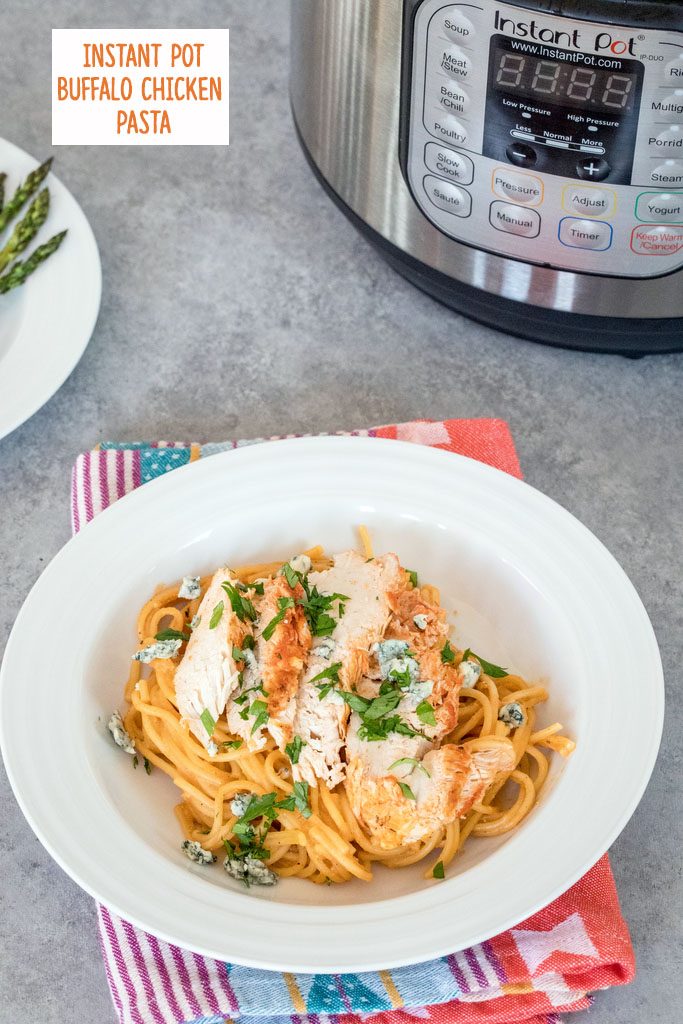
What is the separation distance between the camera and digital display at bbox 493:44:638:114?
124cm

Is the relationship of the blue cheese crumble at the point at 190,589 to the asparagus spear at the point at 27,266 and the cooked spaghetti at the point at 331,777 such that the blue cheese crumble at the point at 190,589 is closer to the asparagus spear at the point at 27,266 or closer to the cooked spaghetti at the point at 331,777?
the cooked spaghetti at the point at 331,777

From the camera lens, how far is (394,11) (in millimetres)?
1345

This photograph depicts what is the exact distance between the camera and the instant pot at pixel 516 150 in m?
1.23

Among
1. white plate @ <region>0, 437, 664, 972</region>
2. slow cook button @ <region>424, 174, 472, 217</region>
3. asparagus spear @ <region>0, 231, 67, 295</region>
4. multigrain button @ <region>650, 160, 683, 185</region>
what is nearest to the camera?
white plate @ <region>0, 437, 664, 972</region>

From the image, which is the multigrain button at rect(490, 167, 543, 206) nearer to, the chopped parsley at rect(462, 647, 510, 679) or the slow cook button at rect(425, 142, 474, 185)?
the slow cook button at rect(425, 142, 474, 185)

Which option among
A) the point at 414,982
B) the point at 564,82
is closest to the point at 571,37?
the point at 564,82

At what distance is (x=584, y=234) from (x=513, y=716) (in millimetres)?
576

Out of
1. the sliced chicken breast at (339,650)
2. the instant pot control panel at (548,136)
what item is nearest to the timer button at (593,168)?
the instant pot control panel at (548,136)

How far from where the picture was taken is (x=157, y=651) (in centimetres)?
119

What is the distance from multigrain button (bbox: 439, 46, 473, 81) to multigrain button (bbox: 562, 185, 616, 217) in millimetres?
169

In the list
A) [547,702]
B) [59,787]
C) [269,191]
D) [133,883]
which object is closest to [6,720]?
[59,787]

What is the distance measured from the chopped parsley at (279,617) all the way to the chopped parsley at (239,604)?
4cm

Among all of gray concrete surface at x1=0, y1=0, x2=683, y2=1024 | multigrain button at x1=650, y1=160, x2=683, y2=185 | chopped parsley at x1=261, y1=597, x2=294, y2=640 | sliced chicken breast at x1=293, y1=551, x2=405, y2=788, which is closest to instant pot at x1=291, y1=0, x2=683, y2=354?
multigrain button at x1=650, y1=160, x2=683, y2=185

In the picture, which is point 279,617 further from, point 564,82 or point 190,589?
point 564,82
